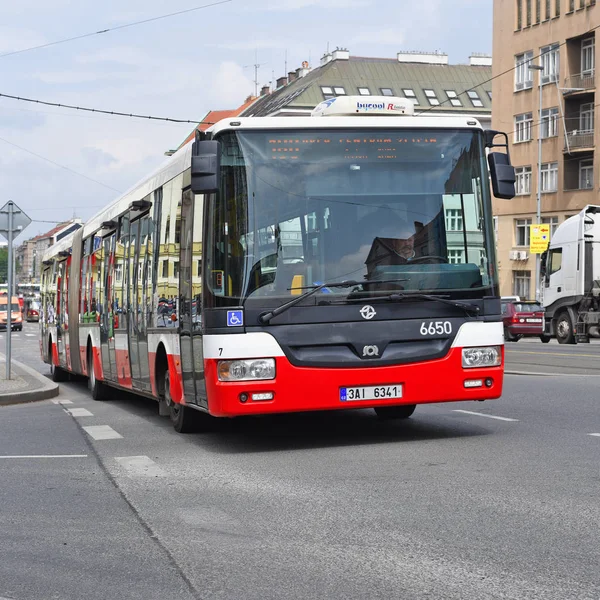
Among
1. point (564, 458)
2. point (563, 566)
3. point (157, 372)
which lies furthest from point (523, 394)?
point (563, 566)

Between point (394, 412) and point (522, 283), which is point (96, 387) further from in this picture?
point (522, 283)

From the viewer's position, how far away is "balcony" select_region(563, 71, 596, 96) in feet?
188

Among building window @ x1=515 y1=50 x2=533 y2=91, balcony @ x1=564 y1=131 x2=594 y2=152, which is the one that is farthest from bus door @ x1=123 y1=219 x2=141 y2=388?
building window @ x1=515 y1=50 x2=533 y2=91

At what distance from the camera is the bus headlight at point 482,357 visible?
1073cm

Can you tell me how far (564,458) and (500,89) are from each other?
57516 millimetres

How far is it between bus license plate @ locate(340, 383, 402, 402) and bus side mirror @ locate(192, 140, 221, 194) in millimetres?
2033

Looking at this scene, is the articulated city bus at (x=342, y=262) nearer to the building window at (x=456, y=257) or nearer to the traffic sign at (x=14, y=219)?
the building window at (x=456, y=257)

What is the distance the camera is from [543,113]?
2403 inches

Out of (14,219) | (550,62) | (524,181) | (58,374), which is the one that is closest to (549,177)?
(524,181)

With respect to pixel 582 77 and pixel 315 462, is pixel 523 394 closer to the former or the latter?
pixel 315 462

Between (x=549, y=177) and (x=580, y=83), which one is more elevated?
(x=580, y=83)

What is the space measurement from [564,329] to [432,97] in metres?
49.2

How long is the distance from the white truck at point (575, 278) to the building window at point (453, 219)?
27.4 meters

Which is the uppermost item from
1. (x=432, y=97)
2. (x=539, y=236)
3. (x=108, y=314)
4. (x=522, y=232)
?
(x=432, y=97)
